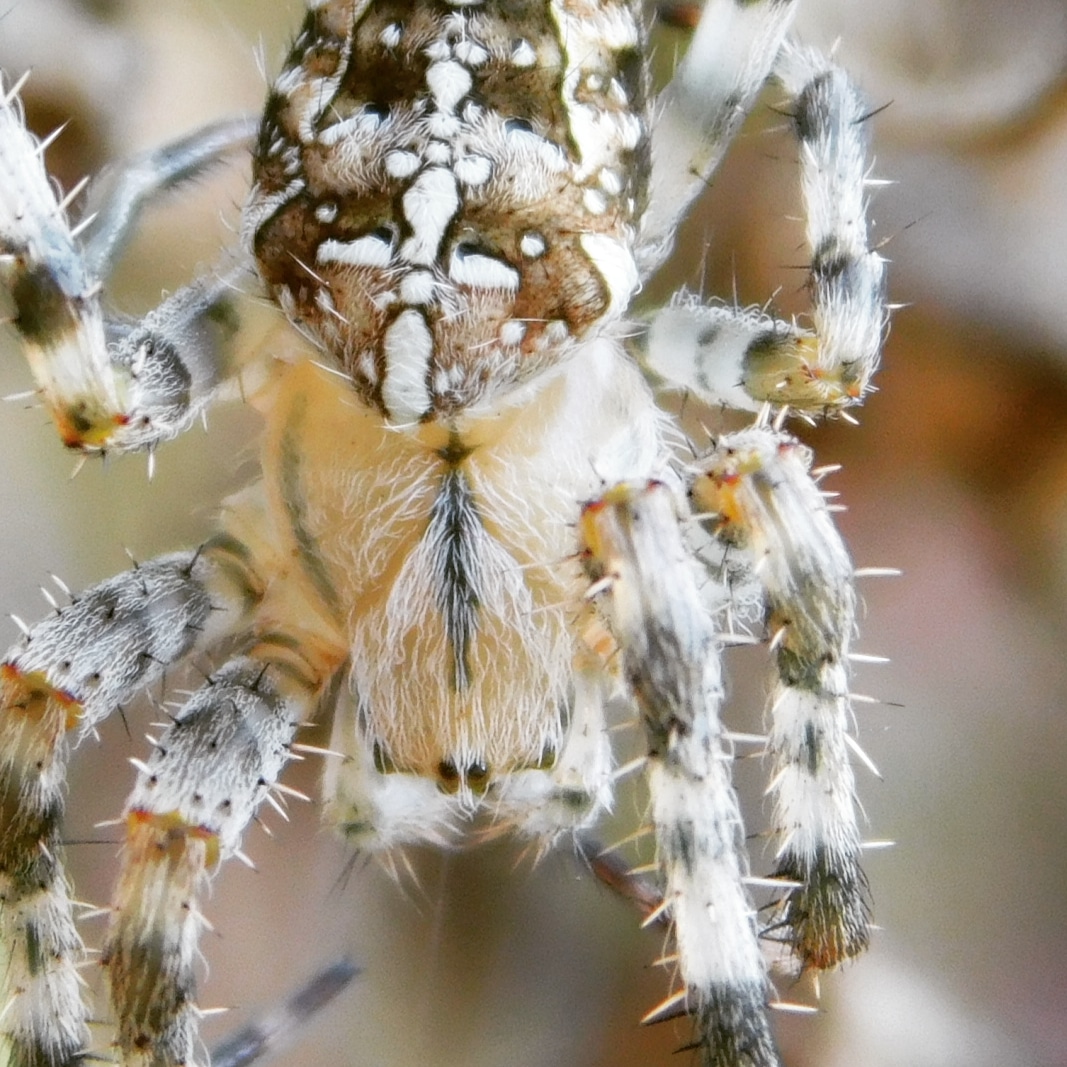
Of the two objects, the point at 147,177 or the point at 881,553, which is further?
the point at 881,553

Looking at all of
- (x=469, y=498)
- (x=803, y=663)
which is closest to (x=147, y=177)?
(x=469, y=498)

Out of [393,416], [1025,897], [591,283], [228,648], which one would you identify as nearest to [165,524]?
[228,648]

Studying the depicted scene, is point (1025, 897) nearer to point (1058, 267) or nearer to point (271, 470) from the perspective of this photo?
point (1058, 267)

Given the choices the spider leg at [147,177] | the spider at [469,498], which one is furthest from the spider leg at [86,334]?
the spider leg at [147,177]

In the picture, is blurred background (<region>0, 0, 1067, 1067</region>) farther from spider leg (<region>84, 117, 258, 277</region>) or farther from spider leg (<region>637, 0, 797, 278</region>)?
spider leg (<region>637, 0, 797, 278</region>)

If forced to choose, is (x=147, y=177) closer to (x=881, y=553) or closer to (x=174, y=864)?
(x=174, y=864)

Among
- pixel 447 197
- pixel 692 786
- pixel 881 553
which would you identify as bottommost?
pixel 881 553
